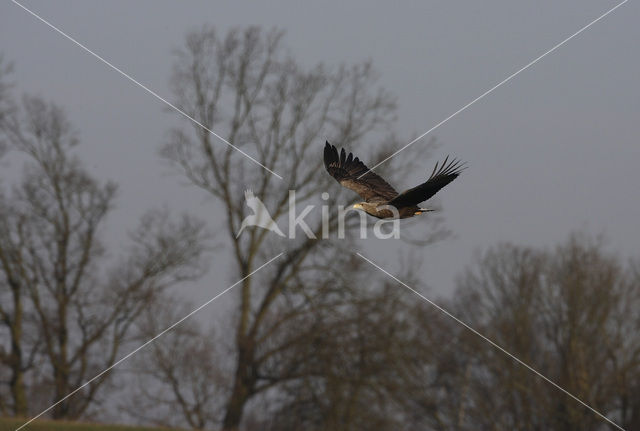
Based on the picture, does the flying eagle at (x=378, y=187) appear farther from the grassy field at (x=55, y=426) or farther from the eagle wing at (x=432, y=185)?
the grassy field at (x=55, y=426)

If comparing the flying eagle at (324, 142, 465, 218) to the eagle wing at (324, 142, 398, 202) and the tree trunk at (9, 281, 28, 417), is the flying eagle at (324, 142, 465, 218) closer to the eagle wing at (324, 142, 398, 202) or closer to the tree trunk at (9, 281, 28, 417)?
the eagle wing at (324, 142, 398, 202)

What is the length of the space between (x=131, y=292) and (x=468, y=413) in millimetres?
15933

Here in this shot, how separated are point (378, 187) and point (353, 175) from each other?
54 centimetres

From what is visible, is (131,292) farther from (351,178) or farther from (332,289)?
(351,178)

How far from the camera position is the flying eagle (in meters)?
10.4

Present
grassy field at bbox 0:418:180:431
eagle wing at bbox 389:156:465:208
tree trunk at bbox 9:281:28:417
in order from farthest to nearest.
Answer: tree trunk at bbox 9:281:28:417
grassy field at bbox 0:418:180:431
eagle wing at bbox 389:156:465:208

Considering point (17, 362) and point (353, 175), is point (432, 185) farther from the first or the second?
point (17, 362)

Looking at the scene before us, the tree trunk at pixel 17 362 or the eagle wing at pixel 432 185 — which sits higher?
the tree trunk at pixel 17 362

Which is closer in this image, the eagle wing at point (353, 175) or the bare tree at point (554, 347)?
the eagle wing at point (353, 175)

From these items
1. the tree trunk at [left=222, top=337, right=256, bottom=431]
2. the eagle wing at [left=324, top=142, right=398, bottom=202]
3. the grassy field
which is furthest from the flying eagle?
the tree trunk at [left=222, top=337, right=256, bottom=431]

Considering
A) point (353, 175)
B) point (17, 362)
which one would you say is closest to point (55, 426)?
point (353, 175)

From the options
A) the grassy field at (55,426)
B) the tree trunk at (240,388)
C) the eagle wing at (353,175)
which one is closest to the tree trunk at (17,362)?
the tree trunk at (240,388)

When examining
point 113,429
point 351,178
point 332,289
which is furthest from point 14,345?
point 351,178

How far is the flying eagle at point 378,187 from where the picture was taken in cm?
1042
